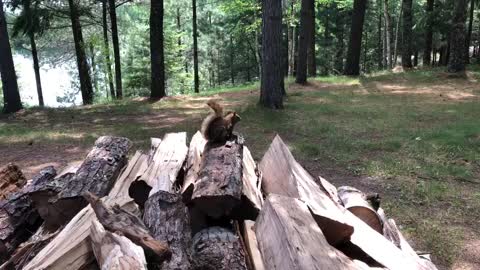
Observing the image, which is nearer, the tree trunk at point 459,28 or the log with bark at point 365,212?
the log with bark at point 365,212

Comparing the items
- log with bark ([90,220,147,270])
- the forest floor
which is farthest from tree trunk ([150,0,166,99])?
log with bark ([90,220,147,270])

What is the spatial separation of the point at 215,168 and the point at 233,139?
3.04 ft

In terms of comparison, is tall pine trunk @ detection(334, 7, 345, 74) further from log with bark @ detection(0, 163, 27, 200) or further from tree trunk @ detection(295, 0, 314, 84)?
log with bark @ detection(0, 163, 27, 200)

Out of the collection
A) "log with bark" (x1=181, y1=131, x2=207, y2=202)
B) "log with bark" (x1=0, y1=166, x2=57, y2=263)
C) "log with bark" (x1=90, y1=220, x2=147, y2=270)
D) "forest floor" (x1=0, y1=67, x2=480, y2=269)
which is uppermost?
"log with bark" (x1=181, y1=131, x2=207, y2=202)

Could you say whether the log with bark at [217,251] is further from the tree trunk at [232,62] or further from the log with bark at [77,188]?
the tree trunk at [232,62]

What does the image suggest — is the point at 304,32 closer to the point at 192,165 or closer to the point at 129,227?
the point at 192,165

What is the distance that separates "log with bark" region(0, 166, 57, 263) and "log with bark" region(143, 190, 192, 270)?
1323mm

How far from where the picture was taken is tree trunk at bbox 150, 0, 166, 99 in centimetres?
1396

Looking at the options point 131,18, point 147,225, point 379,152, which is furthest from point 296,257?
point 131,18

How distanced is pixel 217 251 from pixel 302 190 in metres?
1.01

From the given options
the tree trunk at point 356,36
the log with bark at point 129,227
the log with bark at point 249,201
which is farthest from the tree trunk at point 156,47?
the log with bark at point 129,227

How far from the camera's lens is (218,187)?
3166 millimetres

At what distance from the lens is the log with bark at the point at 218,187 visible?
312 centimetres

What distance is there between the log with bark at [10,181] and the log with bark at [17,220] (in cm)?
61
